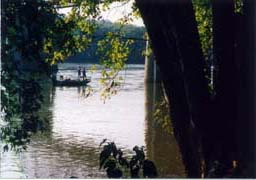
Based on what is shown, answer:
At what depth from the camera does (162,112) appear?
984 centimetres

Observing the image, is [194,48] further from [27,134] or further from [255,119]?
[27,134]

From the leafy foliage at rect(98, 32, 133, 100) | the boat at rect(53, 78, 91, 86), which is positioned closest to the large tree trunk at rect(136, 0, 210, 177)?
the leafy foliage at rect(98, 32, 133, 100)

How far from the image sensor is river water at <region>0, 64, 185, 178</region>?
16391mm

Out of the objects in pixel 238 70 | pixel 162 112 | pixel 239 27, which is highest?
pixel 239 27

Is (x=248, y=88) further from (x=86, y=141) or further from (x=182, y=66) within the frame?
(x=86, y=141)

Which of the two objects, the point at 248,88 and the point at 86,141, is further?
the point at 86,141

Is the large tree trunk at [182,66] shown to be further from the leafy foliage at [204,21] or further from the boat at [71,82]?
the boat at [71,82]

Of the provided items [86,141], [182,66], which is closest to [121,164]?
[182,66]

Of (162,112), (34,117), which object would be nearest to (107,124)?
(162,112)

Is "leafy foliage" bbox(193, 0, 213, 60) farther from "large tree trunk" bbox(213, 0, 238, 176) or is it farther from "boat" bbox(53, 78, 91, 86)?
"boat" bbox(53, 78, 91, 86)

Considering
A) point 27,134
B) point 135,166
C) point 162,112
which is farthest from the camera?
point 162,112

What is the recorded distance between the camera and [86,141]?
76.4ft

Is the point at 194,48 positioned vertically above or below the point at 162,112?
above

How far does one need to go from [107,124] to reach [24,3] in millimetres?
23870
